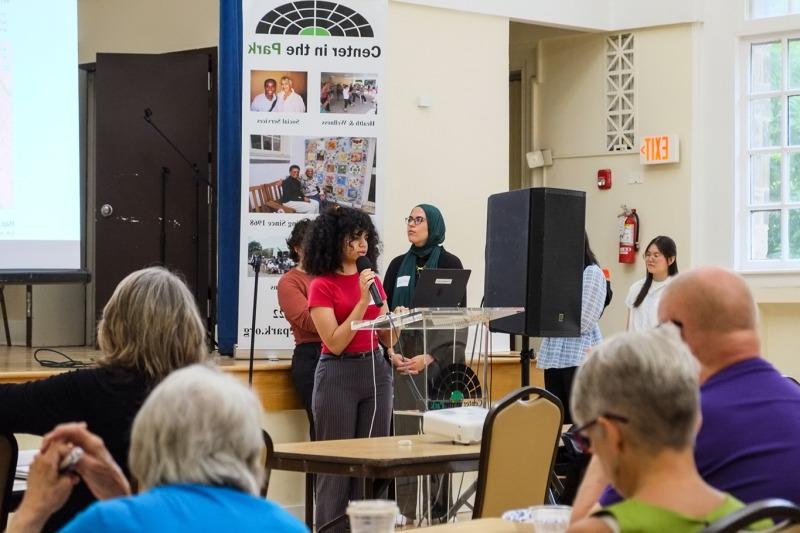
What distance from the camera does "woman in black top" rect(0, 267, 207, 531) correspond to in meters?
2.73

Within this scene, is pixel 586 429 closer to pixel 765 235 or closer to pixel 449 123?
pixel 449 123

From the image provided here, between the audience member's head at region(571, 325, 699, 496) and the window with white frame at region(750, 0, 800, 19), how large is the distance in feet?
24.5

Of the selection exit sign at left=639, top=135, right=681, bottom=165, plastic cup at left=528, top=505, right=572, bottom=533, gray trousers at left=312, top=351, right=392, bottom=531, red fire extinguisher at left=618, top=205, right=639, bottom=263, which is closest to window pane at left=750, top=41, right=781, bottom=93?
exit sign at left=639, top=135, right=681, bottom=165

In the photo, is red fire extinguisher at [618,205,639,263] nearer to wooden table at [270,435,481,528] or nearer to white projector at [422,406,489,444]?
white projector at [422,406,489,444]

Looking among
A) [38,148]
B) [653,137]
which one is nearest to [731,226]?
[653,137]

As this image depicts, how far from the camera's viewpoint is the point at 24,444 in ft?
18.8

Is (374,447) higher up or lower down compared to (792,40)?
lower down

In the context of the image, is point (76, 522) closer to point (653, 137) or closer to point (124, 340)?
point (124, 340)

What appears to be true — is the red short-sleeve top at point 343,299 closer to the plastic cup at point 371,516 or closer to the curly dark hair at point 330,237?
the curly dark hair at point 330,237

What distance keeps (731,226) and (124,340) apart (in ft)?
22.3

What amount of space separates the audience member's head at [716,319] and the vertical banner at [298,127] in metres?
4.52

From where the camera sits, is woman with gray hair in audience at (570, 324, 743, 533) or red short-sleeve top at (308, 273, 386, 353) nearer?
woman with gray hair in audience at (570, 324, 743, 533)

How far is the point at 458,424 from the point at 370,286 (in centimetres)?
106

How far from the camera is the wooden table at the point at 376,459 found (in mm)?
3732
